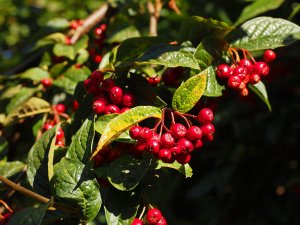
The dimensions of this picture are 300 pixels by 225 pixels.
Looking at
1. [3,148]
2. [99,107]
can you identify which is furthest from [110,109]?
[3,148]

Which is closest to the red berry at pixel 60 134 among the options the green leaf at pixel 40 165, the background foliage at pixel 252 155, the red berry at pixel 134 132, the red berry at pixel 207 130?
the green leaf at pixel 40 165

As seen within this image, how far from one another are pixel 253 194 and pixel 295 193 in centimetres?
25

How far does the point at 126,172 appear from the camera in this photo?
1278mm

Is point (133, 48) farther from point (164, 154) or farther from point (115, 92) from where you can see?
point (164, 154)

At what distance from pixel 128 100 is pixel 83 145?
0.18 m

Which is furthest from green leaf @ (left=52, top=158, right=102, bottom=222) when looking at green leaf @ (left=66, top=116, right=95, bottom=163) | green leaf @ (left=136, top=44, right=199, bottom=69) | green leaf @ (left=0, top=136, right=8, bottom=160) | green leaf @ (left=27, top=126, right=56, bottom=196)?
green leaf @ (left=0, top=136, right=8, bottom=160)

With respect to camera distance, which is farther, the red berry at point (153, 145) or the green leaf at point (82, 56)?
the green leaf at point (82, 56)

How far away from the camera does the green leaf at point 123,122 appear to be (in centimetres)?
117

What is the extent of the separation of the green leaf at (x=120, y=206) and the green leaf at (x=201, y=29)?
572 millimetres

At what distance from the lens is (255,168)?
2988 millimetres

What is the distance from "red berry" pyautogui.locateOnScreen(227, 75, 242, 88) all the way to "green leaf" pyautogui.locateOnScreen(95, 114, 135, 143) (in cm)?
33

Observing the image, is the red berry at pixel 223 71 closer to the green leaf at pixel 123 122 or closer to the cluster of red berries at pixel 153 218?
the green leaf at pixel 123 122

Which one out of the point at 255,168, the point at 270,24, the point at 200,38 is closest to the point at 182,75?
the point at 200,38

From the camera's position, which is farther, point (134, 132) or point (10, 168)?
point (10, 168)
